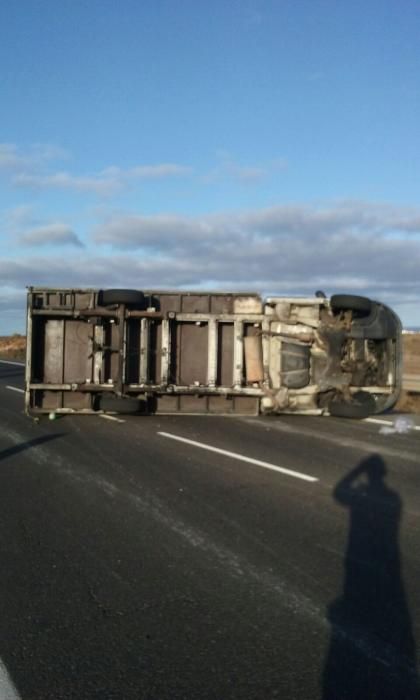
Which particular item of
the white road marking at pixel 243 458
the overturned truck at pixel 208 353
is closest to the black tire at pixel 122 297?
the overturned truck at pixel 208 353

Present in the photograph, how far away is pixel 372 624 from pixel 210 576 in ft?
3.90

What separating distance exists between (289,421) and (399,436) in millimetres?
2377

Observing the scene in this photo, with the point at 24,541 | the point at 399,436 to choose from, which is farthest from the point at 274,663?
the point at 399,436

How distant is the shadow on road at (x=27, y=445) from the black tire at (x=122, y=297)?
8.54ft

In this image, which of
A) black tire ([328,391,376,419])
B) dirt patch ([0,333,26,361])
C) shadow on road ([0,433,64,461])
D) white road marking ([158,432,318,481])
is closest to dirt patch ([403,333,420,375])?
black tire ([328,391,376,419])

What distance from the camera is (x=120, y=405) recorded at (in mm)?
11336

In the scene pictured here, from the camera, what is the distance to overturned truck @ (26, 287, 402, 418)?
11477 mm

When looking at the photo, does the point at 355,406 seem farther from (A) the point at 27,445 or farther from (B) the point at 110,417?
(A) the point at 27,445

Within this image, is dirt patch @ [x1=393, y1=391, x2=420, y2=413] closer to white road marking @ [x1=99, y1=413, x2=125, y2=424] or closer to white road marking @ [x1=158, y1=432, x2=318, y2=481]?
white road marking @ [x1=158, y1=432, x2=318, y2=481]

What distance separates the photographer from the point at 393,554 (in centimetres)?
496

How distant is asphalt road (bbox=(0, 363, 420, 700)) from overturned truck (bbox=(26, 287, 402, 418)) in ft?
9.47

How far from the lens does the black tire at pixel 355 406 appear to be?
11.2 m

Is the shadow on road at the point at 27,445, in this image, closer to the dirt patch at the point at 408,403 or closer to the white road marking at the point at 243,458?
the white road marking at the point at 243,458

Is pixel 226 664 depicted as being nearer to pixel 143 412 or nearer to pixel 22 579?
pixel 22 579
